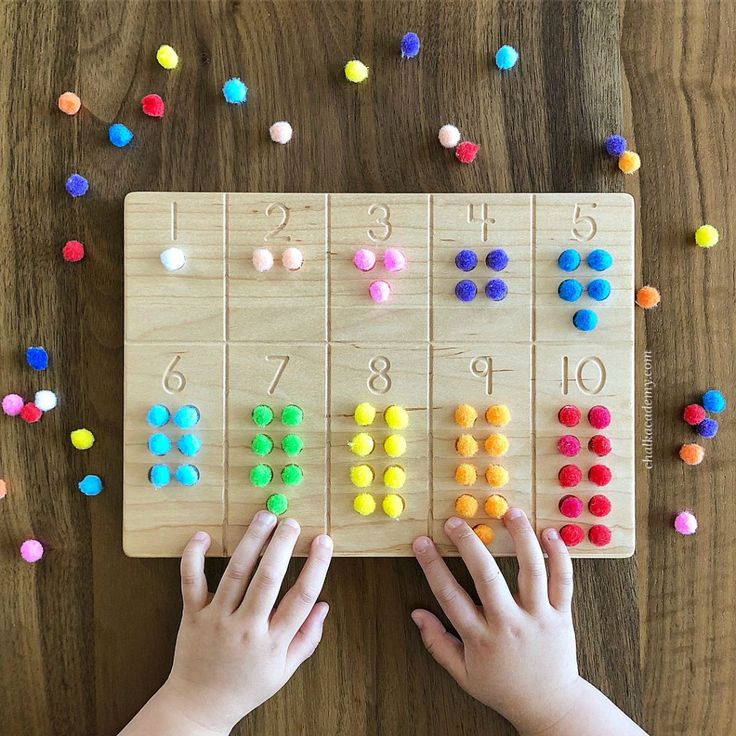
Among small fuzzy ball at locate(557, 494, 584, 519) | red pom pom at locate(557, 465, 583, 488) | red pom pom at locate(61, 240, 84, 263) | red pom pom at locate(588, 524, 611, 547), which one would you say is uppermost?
red pom pom at locate(61, 240, 84, 263)

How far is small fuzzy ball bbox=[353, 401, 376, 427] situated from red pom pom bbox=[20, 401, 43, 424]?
488mm

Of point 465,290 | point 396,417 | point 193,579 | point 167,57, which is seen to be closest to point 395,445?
point 396,417

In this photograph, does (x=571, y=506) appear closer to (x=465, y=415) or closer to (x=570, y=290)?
(x=465, y=415)

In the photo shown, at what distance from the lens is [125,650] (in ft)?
3.43

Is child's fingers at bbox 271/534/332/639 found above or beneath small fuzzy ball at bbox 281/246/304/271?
beneath

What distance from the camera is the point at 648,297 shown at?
3.37 feet

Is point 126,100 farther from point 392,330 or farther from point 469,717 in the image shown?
point 469,717

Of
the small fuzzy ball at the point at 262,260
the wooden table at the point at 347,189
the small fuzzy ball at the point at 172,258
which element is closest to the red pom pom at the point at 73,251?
the wooden table at the point at 347,189

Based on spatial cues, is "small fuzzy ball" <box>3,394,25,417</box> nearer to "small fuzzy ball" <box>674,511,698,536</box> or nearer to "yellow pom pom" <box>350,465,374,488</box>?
"yellow pom pom" <box>350,465,374,488</box>

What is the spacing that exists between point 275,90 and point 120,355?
0.48m

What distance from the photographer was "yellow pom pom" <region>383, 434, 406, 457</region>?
0.98m

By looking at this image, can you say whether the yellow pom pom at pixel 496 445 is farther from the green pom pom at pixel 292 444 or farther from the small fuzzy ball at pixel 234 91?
the small fuzzy ball at pixel 234 91

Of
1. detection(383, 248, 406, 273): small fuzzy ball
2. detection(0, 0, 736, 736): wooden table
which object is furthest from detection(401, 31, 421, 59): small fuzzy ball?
detection(383, 248, 406, 273): small fuzzy ball

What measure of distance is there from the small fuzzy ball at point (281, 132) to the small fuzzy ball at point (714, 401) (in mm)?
754
